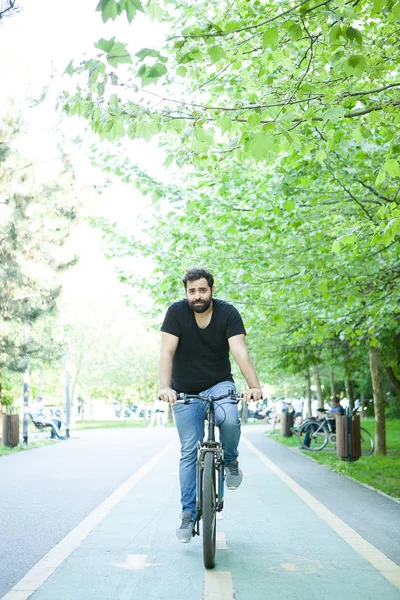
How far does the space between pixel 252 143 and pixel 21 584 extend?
Answer: 10.9ft

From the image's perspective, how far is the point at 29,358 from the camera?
2244 cm

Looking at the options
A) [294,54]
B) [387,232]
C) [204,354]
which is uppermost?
[294,54]

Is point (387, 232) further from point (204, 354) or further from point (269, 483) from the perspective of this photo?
point (269, 483)

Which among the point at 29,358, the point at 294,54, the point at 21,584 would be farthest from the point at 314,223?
the point at 29,358

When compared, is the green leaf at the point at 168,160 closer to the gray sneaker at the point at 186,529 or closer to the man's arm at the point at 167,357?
the man's arm at the point at 167,357

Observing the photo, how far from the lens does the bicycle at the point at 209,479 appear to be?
5488 millimetres

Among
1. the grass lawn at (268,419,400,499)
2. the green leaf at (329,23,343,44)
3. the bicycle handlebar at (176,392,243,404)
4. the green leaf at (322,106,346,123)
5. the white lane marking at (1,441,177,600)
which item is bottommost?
the grass lawn at (268,419,400,499)

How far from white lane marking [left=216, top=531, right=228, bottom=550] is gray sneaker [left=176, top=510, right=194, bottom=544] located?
0.42 m

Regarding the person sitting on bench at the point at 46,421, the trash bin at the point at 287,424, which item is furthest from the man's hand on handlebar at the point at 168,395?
the trash bin at the point at 287,424

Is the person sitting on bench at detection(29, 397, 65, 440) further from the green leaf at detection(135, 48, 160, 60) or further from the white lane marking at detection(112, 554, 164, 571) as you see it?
the green leaf at detection(135, 48, 160, 60)

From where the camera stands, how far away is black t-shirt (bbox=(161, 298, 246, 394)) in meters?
6.11

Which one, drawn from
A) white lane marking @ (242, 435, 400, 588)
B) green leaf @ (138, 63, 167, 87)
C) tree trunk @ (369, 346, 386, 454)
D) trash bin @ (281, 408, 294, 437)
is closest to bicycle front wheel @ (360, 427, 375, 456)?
tree trunk @ (369, 346, 386, 454)

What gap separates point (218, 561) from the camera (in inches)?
229

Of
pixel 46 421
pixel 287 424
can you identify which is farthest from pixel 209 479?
pixel 287 424
